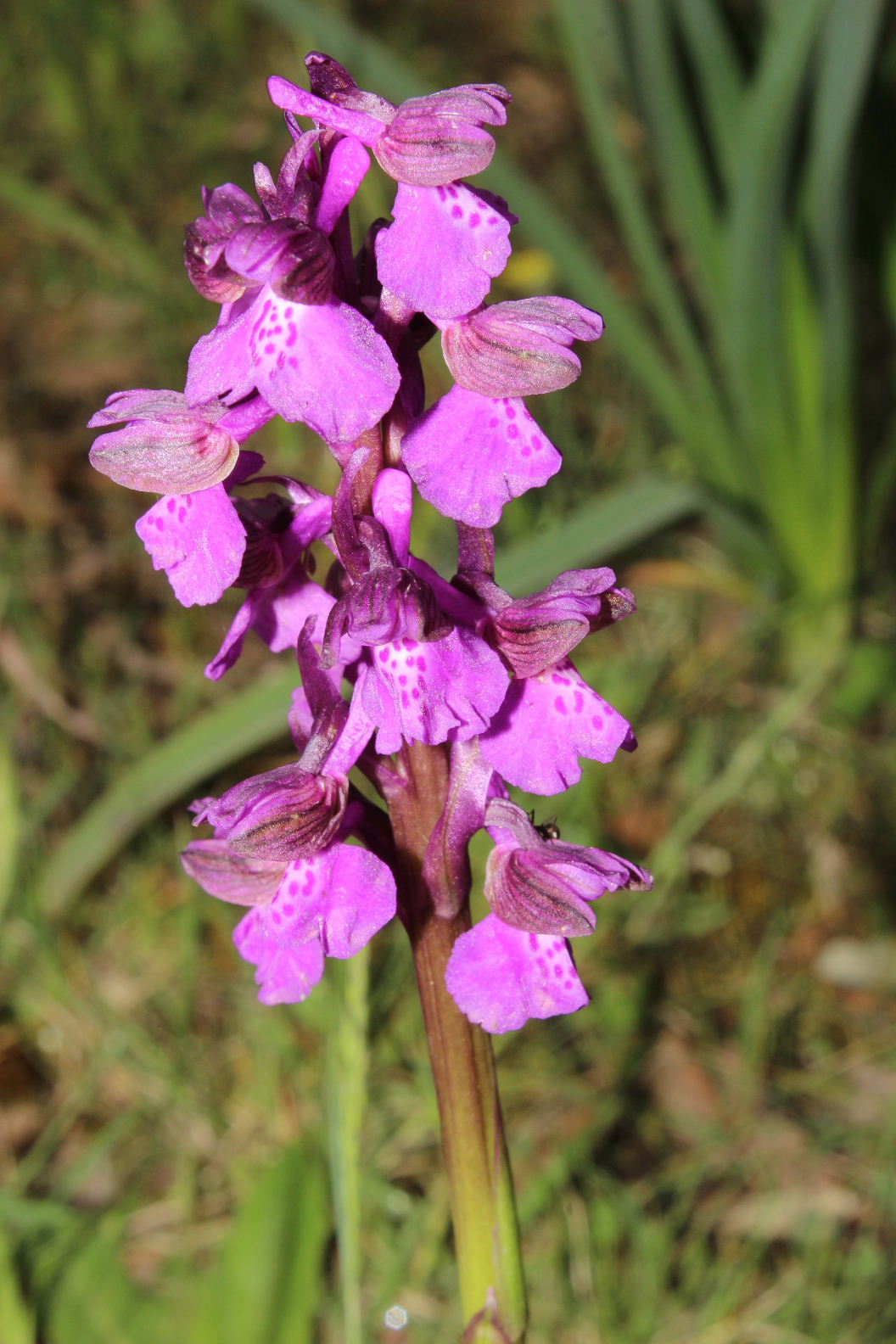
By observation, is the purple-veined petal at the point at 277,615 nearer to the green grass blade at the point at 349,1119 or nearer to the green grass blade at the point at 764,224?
the green grass blade at the point at 349,1119

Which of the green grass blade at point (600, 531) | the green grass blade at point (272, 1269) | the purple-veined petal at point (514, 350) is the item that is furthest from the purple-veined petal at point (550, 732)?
the green grass blade at point (600, 531)

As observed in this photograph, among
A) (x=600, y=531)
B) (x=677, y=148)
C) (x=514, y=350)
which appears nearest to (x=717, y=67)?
(x=677, y=148)

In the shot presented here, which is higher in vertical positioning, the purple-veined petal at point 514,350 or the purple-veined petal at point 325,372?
the purple-veined petal at point 325,372

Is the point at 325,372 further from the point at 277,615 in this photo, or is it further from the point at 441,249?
the point at 277,615

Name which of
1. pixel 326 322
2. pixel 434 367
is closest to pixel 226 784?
pixel 434 367

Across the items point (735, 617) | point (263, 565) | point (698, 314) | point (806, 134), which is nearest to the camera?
point (263, 565)

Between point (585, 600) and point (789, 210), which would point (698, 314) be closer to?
point (789, 210)

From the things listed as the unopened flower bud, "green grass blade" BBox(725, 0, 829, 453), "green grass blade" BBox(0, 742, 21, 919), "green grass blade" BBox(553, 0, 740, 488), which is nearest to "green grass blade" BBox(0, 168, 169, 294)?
"green grass blade" BBox(553, 0, 740, 488)

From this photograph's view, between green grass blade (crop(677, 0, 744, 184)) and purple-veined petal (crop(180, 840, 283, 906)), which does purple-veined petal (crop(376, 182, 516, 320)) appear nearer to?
purple-veined petal (crop(180, 840, 283, 906))
